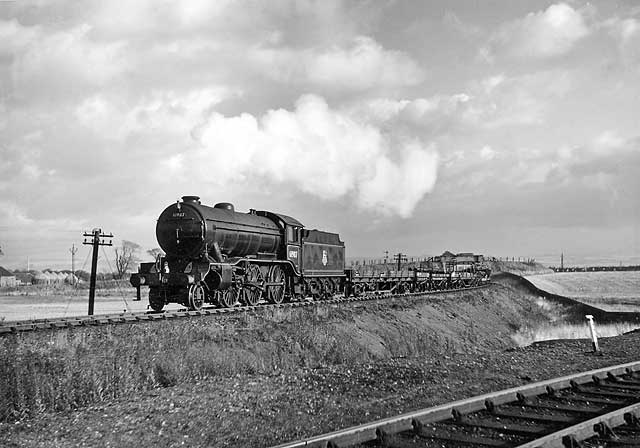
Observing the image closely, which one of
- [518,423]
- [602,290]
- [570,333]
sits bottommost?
[570,333]

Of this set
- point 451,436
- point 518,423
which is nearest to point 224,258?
point 518,423

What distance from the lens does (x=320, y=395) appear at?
997 cm

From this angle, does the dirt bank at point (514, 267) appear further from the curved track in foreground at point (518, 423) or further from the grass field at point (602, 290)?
the curved track in foreground at point (518, 423)

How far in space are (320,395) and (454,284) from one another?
3900 cm

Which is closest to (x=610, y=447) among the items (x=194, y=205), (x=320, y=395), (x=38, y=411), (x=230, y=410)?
(x=320, y=395)

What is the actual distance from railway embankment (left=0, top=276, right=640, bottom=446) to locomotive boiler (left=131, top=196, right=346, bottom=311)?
2.14 meters

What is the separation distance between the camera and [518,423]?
7406 millimetres

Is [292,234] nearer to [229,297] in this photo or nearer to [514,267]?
[229,297]

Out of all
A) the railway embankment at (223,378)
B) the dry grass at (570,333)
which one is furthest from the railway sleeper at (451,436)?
the dry grass at (570,333)

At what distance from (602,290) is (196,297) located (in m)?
62.3

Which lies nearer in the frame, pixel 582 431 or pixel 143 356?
pixel 582 431

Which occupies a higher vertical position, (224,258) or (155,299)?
(224,258)

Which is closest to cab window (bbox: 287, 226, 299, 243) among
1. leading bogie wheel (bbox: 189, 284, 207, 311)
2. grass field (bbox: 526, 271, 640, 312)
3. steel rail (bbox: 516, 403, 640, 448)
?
leading bogie wheel (bbox: 189, 284, 207, 311)

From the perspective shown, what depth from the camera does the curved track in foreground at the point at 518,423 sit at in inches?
255
